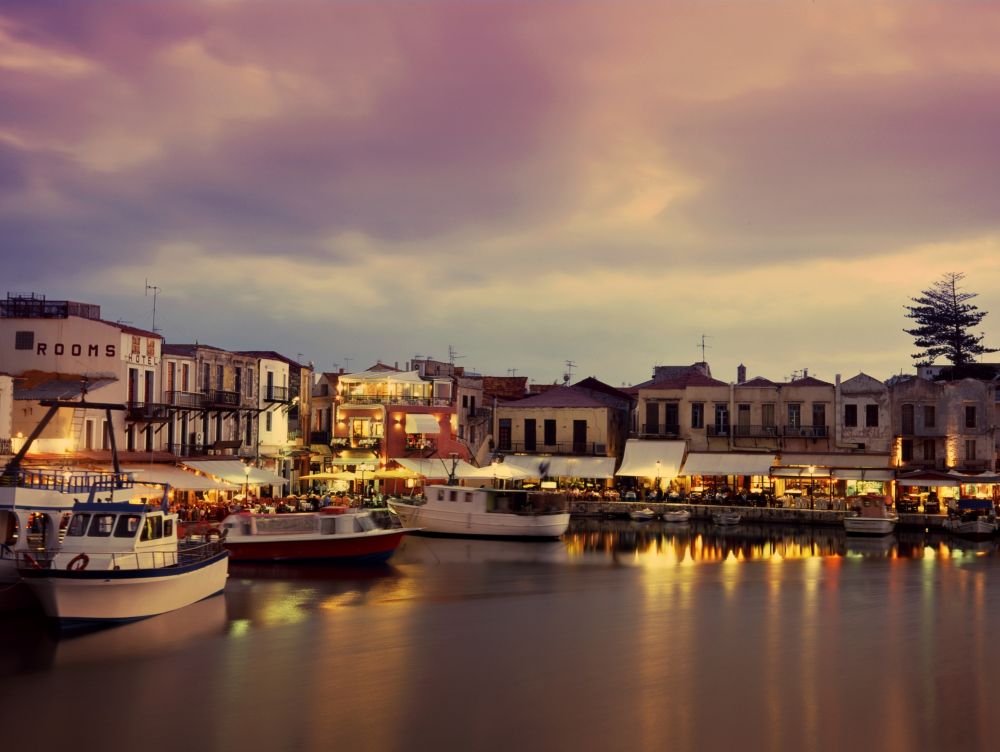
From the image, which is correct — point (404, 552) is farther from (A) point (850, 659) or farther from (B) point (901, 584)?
(A) point (850, 659)

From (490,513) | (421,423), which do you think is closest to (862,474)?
(490,513)

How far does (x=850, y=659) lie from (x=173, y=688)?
14.8m

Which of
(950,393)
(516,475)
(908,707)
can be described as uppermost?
(950,393)

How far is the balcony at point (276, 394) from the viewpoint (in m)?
55.9

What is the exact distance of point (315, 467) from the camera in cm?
6153

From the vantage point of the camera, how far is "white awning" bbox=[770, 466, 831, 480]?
57438 millimetres

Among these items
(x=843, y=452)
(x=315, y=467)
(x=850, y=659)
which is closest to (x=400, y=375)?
(x=315, y=467)

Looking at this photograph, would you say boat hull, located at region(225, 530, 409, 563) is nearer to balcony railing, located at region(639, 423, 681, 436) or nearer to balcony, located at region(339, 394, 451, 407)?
balcony, located at region(339, 394, 451, 407)

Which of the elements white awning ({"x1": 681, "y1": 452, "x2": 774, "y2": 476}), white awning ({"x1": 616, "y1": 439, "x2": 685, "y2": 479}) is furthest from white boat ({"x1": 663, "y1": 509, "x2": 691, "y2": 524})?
white awning ({"x1": 616, "y1": 439, "x2": 685, "y2": 479})

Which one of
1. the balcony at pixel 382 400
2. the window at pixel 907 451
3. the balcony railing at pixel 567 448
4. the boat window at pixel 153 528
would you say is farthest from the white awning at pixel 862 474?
the boat window at pixel 153 528

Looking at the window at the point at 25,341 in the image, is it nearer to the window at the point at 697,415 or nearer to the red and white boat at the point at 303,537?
the red and white boat at the point at 303,537

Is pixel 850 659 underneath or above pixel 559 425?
underneath

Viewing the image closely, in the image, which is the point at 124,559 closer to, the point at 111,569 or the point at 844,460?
the point at 111,569

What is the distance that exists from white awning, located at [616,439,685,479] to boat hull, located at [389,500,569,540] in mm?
12301
